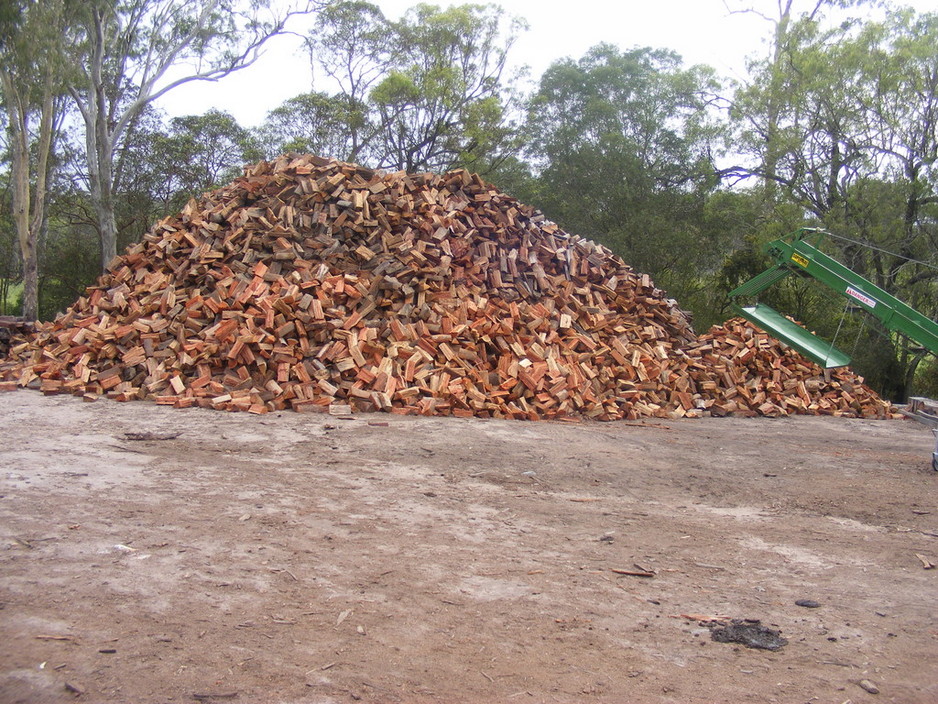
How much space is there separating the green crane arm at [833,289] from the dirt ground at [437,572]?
3.62 metres

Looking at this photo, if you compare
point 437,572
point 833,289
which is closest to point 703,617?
point 437,572

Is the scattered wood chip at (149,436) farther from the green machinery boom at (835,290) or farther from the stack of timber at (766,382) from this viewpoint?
the green machinery boom at (835,290)

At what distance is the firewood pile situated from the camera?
9.65m

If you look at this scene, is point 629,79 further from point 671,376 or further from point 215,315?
point 215,315

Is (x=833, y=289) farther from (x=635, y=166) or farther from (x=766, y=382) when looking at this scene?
(x=635, y=166)

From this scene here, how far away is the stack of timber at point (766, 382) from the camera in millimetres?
12141

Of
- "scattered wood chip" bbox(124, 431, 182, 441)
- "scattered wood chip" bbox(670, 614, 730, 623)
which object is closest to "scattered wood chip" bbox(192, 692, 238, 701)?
"scattered wood chip" bbox(670, 614, 730, 623)

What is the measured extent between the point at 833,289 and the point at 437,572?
32.2 feet

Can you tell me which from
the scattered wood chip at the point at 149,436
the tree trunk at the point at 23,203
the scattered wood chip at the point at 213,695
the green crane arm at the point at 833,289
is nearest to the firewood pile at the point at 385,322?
the green crane arm at the point at 833,289

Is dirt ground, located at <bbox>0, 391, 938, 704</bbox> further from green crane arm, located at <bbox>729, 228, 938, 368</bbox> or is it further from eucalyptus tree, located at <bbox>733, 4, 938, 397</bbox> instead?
eucalyptus tree, located at <bbox>733, 4, 938, 397</bbox>

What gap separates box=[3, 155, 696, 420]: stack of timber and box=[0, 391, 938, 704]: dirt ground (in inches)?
75.3

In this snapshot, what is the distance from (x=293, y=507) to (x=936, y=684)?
366 cm

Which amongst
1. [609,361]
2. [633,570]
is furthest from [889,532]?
[609,361]

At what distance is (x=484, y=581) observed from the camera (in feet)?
13.8
